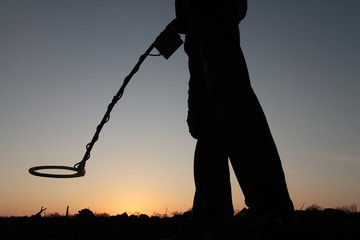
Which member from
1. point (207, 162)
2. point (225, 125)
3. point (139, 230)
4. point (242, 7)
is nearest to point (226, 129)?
point (225, 125)

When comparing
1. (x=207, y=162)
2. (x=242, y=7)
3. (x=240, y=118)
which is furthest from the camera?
(x=207, y=162)

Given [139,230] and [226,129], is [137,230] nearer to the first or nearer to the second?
[139,230]

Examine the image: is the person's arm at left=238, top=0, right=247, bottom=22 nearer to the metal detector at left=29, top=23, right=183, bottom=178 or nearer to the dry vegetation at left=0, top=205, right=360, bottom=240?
the metal detector at left=29, top=23, right=183, bottom=178

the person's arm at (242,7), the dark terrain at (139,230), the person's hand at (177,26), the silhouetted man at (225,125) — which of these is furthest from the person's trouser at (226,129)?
the person's hand at (177,26)

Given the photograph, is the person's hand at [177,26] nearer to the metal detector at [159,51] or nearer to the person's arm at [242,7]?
the metal detector at [159,51]

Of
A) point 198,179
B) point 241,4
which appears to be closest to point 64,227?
point 198,179

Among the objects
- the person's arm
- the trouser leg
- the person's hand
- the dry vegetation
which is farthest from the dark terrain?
the person's hand

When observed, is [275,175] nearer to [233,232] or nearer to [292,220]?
[292,220]

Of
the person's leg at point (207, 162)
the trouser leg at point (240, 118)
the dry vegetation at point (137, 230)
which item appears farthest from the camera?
the person's leg at point (207, 162)

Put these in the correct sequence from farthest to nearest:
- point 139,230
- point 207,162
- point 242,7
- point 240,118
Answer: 1. point 139,230
2. point 207,162
3. point 242,7
4. point 240,118

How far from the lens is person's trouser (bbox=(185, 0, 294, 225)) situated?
161cm

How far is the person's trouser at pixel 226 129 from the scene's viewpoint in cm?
161

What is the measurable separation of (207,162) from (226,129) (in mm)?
754

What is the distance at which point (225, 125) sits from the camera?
182 centimetres
